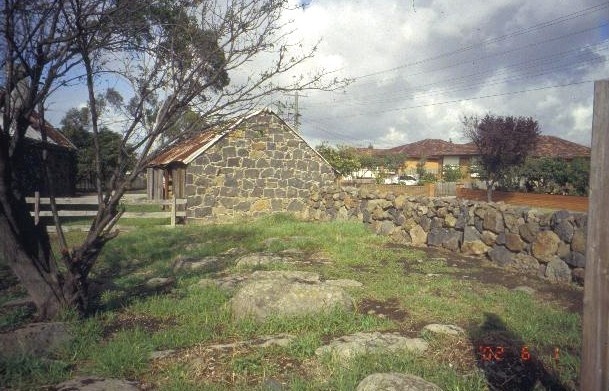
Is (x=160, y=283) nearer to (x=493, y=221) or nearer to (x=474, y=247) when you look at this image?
(x=474, y=247)

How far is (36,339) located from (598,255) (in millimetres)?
4657

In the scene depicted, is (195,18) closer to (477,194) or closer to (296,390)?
(296,390)

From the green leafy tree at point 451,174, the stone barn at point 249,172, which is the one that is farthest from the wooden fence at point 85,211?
the green leafy tree at point 451,174

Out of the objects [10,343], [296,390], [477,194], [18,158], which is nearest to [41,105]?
[18,158]

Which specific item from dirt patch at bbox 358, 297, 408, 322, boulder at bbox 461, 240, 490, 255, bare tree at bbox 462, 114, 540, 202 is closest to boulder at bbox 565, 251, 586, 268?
boulder at bbox 461, 240, 490, 255

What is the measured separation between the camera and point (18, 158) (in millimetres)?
5645

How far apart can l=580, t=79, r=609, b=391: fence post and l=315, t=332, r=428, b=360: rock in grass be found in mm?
2181

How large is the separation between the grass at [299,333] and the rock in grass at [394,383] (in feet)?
0.60

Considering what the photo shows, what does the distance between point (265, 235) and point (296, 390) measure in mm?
8848

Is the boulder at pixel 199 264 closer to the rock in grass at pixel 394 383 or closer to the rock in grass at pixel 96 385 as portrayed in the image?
the rock in grass at pixel 96 385

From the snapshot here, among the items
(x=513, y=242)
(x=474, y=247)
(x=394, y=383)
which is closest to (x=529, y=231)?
(x=513, y=242)

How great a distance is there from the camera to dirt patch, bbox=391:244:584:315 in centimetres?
675

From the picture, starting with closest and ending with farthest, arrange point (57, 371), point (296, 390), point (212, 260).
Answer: point (296, 390), point (57, 371), point (212, 260)

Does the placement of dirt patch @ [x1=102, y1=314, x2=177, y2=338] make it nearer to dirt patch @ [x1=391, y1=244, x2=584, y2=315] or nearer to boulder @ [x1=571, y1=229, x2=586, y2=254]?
dirt patch @ [x1=391, y1=244, x2=584, y2=315]
